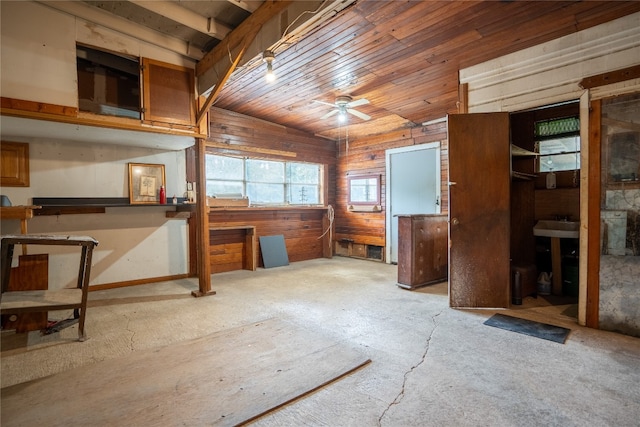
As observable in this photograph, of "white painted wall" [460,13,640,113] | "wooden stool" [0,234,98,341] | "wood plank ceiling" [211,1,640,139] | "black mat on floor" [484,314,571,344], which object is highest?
"wood plank ceiling" [211,1,640,139]

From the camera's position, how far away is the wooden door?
331 centimetres

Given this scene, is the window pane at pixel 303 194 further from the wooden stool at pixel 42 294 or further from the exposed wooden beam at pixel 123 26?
the wooden stool at pixel 42 294

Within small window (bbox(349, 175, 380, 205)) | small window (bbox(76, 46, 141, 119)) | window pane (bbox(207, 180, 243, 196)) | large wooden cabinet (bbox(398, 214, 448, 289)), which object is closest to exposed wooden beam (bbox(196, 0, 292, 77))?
small window (bbox(76, 46, 141, 119))

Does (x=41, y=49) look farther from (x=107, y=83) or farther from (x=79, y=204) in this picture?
(x=79, y=204)

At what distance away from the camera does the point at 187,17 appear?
10.6ft

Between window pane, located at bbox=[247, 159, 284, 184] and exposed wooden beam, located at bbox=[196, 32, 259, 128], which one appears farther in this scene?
window pane, located at bbox=[247, 159, 284, 184]

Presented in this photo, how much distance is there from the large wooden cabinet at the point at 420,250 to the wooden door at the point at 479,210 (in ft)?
2.29

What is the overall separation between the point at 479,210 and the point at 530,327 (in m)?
1.24

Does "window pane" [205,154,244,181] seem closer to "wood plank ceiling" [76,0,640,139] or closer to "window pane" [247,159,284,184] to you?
"window pane" [247,159,284,184]

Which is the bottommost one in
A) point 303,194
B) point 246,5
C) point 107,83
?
point 303,194

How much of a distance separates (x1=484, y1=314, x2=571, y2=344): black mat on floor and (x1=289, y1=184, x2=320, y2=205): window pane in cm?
432

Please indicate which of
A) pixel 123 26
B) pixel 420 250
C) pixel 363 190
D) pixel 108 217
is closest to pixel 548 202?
pixel 420 250

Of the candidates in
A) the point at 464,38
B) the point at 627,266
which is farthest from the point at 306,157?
the point at 627,266

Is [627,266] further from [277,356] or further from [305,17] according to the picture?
[305,17]
